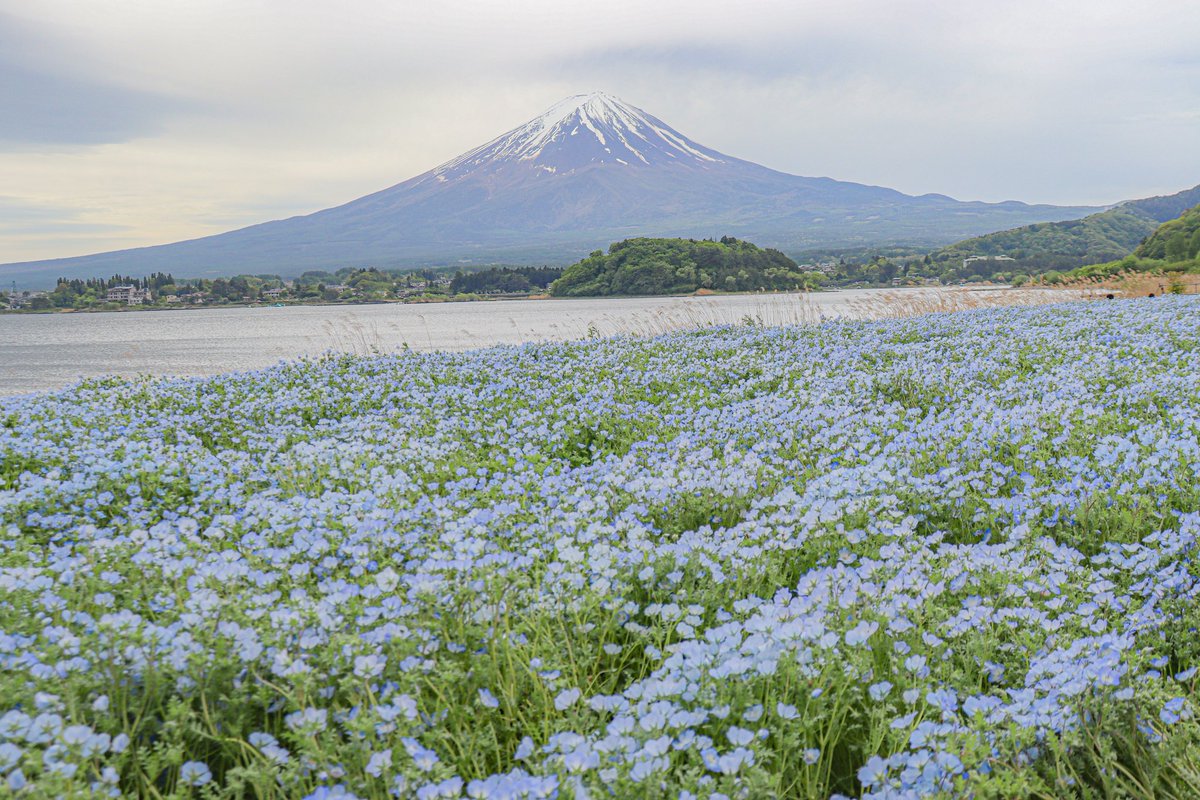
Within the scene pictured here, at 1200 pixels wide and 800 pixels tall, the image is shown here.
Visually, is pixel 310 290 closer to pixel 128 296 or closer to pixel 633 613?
pixel 128 296

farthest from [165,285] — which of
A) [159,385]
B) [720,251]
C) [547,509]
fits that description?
[547,509]

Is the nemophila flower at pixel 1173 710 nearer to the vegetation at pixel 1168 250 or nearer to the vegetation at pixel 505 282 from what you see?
the vegetation at pixel 1168 250

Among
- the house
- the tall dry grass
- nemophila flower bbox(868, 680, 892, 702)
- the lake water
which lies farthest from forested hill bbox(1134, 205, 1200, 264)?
the house

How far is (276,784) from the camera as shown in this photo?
2457mm

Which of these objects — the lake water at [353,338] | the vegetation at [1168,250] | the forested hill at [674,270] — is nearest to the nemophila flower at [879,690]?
the lake water at [353,338]

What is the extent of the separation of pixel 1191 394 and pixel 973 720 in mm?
5433

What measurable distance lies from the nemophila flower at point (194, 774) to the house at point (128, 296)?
405ft

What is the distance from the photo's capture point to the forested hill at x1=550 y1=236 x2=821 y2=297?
59.9m

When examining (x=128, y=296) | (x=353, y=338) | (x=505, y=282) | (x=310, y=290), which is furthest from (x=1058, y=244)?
(x=128, y=296)

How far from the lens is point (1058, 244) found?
4011 inches

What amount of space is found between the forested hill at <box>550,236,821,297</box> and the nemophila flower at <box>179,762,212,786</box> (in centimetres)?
5389

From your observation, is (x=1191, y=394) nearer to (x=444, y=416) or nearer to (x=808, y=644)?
(x=808, y=644)

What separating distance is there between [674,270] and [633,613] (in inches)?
2473

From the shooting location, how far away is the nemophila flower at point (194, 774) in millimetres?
2150
